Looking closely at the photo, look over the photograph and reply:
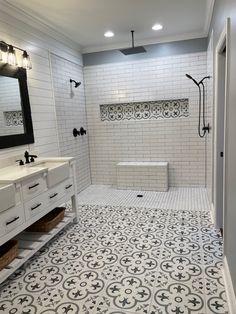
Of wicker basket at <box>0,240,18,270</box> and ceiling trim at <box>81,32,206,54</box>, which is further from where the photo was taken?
ceiling trim at <box>81,32,206,54</box>

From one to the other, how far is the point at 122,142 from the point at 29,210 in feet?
8.95

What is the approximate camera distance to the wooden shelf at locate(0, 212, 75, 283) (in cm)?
204

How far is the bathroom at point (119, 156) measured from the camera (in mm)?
1898

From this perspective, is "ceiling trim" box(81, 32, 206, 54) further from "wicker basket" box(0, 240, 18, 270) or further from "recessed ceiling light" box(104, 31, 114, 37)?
"wicker basket" box(0, 240, 18, 270)

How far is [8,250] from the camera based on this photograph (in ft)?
7.00

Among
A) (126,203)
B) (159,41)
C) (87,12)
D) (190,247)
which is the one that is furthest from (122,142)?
(190,247)

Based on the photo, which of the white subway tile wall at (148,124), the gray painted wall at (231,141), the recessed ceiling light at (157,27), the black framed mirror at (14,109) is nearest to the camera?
the gray painted wall at (231,141)

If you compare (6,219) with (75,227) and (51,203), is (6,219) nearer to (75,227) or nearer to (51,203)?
(51,203)

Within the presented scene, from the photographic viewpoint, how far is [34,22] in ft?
10.1

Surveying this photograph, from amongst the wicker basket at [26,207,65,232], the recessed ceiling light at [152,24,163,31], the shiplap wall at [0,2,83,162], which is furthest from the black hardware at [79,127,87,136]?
the recessed ceiling light at [152,24,163,31]

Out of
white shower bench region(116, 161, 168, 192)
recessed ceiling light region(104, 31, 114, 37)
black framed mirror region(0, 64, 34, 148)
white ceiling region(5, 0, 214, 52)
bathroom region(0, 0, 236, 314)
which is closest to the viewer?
bathroom region(0, 0, 236, 314)

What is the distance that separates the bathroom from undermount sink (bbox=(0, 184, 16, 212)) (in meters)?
0.01

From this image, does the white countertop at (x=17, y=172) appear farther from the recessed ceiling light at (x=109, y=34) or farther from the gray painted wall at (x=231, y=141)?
the recessed ceiling light at (x=109, y=34)

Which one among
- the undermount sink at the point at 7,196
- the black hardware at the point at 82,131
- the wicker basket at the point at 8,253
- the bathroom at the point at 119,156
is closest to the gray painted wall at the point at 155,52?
the bathroom at the point at 119,156
